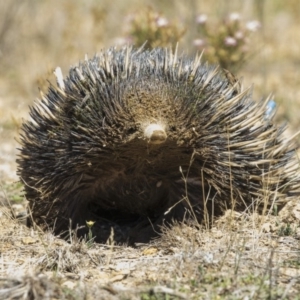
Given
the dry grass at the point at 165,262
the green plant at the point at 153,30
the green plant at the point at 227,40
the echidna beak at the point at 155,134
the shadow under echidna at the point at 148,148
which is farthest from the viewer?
the green plant at the point at 227,40

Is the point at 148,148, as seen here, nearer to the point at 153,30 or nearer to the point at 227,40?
the point at 153,30

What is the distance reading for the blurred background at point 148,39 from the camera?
8234 millimetres

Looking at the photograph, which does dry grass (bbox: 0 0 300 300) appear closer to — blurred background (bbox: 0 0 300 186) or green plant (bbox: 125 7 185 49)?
green plant (bbox: 125 7 185 49)

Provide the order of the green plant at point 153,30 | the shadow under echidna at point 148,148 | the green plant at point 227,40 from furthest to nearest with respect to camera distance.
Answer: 1. the green plant at point 227,40
2. the green plant at point 153,30
3. the shadow under echidna at point 148,148

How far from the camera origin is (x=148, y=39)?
27.0ft

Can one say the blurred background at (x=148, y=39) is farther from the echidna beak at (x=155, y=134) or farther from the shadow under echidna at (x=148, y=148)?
the echidna beak at (x=155, y=134)

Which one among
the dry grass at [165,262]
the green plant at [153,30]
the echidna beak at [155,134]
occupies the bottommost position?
the dry grass at [165,262]

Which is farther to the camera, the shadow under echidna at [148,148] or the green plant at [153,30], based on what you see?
the green plant at [153,30]

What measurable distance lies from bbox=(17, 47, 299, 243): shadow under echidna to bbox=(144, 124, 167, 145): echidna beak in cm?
1

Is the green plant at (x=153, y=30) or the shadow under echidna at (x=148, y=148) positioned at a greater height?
the green plant at (x=153, y=30)

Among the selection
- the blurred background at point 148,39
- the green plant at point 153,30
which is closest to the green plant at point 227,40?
the blurred background at point 148,39

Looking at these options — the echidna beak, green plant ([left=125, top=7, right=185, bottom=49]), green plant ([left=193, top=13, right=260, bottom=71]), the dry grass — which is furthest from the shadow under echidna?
green plant ([left=193, top=13, right=260, bottom=71])

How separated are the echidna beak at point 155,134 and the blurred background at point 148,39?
8.65ft

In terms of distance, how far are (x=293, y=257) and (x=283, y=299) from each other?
696 millimetres
